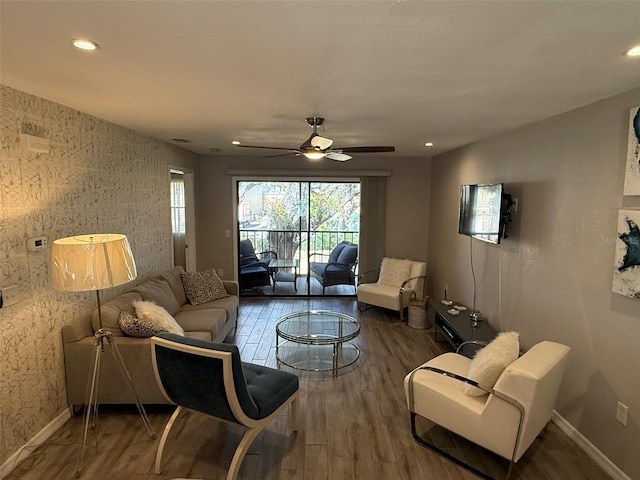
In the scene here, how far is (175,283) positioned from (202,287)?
316mm

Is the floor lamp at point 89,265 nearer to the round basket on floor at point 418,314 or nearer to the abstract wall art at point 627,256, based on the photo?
the abstract wall art at point 627,256

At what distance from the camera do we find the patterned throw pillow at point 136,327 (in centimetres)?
282

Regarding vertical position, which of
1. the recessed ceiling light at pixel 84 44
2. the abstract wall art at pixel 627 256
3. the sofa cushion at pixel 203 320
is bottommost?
the sofa cushion at pixel 203 320

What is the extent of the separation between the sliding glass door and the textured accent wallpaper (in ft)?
9.21

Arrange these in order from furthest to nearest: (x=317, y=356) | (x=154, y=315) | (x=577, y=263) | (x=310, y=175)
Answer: (x=310, y=175), (x=317, y=356), (x=154, y=315), (x=577, y=263)

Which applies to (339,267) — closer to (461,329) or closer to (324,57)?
(461,329)

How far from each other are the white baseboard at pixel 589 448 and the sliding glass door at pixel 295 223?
3729 millimetres

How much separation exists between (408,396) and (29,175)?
2.96m

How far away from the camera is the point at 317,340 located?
11.3 ft

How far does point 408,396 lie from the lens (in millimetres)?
2613

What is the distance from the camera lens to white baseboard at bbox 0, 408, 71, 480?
2264mm

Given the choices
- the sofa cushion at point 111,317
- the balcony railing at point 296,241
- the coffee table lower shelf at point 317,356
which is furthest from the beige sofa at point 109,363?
the balcony railing at point 296,241

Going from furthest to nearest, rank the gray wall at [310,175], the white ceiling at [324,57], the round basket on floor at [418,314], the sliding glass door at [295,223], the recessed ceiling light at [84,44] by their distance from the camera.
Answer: the sliding glass door at [295,223] → the gray wall at [310,175] → the round basket on floor at [418,314] → the recessed ceiling light at [84,44] → the white ceiling at [324,57]

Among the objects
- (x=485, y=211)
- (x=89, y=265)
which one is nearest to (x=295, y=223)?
(x=485, y=211)
